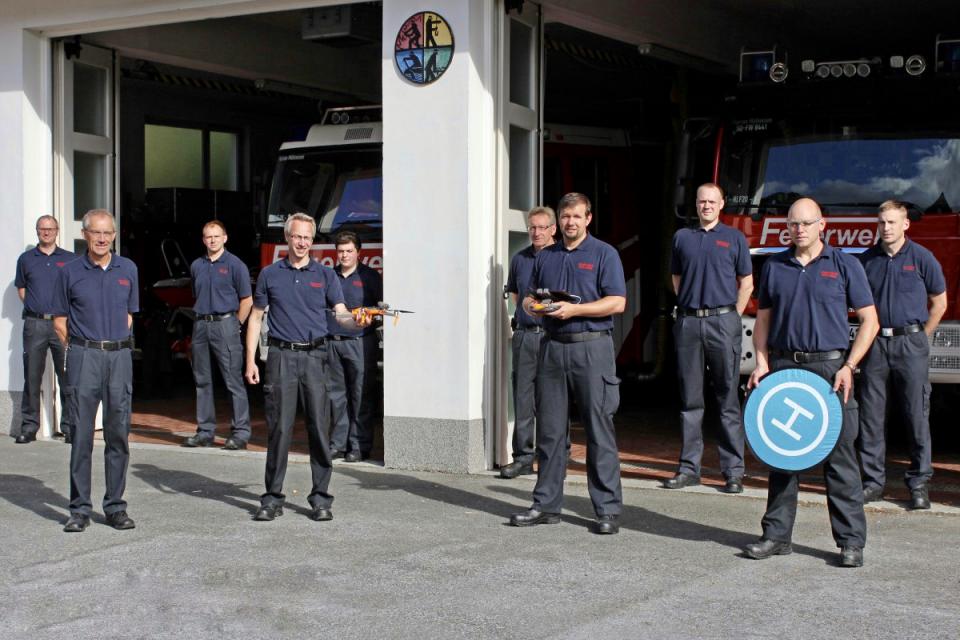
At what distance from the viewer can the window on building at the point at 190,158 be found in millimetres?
19656

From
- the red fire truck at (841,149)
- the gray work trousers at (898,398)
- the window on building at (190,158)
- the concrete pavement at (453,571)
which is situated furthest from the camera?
the window on building at (190,158)

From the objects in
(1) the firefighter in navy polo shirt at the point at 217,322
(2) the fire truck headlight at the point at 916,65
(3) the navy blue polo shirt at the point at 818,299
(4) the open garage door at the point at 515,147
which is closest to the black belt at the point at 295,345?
(4) the open garage door at the point at 515,147

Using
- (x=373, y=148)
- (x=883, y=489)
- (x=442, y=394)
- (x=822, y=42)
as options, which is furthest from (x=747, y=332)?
(x=822, y=42)

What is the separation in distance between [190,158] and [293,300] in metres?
12.6

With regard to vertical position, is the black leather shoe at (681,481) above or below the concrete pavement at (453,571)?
above

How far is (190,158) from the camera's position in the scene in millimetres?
20156

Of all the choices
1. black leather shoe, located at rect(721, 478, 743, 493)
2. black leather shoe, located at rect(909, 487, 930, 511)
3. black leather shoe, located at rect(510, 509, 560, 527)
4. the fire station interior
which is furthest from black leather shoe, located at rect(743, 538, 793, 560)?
the fire station interior

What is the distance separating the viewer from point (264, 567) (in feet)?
22.5

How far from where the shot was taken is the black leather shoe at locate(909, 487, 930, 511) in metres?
8.45

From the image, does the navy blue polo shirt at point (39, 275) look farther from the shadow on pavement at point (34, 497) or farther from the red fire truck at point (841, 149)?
the red fire truck at point (841, 149)

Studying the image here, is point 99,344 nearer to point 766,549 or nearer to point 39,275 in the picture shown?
point 766,549

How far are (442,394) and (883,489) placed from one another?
3.23 m

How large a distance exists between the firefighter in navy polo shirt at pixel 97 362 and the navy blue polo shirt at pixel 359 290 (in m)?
2.85

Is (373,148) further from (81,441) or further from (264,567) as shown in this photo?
(264,567)
